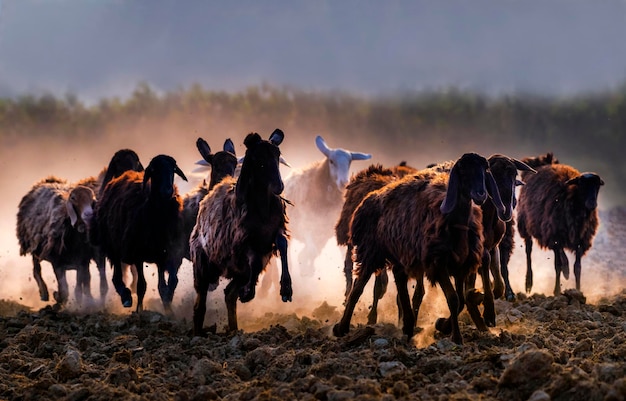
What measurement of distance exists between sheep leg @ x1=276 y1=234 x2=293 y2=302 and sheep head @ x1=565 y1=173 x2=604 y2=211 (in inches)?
269

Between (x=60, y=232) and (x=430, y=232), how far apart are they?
24.9 feet

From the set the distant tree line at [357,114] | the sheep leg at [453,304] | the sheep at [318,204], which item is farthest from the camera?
the distant tree line at [357,114]

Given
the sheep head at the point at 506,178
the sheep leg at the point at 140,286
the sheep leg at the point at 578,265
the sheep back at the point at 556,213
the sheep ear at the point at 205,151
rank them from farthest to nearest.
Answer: the sheep back at the point at 556,213
the sheep leg at the point at 578,265
the sheep ear at the point at 205,151
the sheep leg at the point at 140,286
the sheep head at the point at 506,178

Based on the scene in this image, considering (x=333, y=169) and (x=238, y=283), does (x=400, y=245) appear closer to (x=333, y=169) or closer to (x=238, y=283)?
(x=238, y=283)

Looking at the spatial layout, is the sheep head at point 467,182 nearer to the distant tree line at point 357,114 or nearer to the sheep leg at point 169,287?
the sheep leg at point 169,287

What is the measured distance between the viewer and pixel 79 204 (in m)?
13.4

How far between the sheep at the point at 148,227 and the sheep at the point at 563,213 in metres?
6.30

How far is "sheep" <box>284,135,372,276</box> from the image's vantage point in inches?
651

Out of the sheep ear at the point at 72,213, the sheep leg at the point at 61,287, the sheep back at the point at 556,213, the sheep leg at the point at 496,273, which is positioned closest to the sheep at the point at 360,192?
the sheep leg at the point at 496,273

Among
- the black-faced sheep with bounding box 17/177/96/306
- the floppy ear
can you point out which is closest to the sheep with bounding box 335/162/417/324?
the floppy ear

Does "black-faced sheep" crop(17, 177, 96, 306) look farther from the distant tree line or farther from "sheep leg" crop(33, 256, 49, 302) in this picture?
the distant tree line

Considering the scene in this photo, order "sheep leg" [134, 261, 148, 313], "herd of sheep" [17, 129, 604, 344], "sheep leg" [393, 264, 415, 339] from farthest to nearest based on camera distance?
"sheep leg" [134, 261, 148, 313], "sheep leg" [393, 264, 415, 339], "herd of sheep" [17, 129, 604, 344]

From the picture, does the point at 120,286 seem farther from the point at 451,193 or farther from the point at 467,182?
the point at 467,182

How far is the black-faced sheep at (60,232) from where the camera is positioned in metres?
13.5
